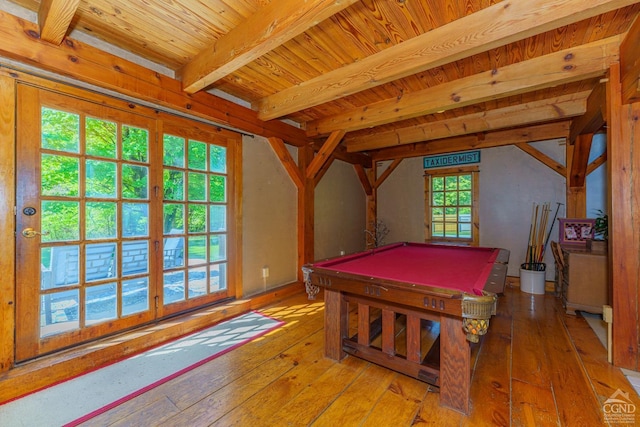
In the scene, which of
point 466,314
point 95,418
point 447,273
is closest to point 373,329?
point 447,273

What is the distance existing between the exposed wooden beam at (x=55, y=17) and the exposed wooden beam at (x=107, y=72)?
0.08 metres

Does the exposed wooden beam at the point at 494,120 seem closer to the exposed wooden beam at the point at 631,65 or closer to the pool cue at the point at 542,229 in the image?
the exposed wooden beam at the point at 631,65

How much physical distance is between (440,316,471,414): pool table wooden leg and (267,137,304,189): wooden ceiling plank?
2.79 m

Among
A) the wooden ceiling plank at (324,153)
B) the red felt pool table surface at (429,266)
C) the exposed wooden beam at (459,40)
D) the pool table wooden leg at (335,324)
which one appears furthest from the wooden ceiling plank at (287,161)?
the pool table wooden leg at (335,324)

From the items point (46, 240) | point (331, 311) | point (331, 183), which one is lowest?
point (331, 311)

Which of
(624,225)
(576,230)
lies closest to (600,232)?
(576,230)

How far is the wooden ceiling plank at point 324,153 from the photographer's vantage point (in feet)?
12.3

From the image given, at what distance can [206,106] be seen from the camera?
269 cm

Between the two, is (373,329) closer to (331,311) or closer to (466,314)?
(331,311)

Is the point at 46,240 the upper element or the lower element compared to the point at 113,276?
upper

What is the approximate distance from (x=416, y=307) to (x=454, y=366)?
364mm

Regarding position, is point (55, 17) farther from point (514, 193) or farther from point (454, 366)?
point (514, 193)

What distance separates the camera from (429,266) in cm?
229

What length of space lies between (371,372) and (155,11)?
113 inches
